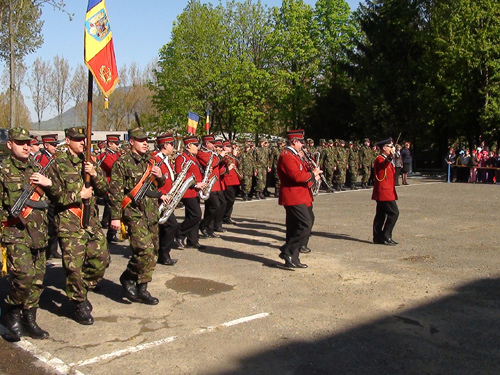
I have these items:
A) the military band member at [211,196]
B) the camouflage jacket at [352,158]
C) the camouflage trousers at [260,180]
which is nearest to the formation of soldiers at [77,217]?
the military band member at [211,196]

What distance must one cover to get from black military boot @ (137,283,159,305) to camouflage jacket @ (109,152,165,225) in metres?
0.76

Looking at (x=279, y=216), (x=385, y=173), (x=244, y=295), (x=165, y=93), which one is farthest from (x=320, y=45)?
(x=244, y=295)

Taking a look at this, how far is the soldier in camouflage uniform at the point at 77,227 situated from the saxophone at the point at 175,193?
1830mm

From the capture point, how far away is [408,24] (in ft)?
115

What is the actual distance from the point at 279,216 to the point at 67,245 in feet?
29.4

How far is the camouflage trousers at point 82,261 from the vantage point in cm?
586

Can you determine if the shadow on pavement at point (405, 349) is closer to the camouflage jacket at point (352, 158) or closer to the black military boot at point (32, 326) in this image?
the black military boot at point (32, 326)

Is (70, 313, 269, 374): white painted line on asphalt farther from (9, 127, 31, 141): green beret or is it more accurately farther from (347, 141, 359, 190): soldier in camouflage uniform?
(347, 141, 359, 190): soldier in camouflage uniform

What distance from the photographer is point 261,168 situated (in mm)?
19781

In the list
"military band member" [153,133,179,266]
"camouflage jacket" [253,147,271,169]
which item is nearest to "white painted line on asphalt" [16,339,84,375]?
"military band member" [153,133,179,266]

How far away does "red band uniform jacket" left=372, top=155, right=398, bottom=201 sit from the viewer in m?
10.3

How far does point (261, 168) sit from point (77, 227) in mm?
14053

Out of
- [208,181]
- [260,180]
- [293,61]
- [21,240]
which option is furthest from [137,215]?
[293,61]

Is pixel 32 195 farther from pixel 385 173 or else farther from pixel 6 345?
pixel 385 173
